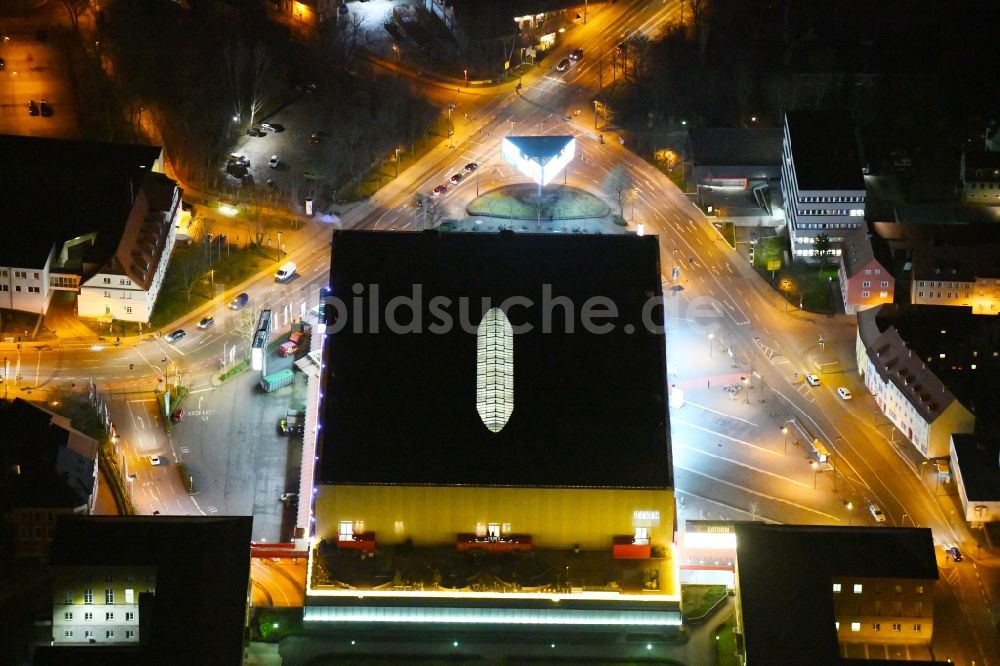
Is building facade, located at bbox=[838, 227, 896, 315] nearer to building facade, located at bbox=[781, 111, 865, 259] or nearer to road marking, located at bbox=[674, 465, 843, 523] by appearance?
building facade, located at bbox=[781, 111, 865, 259]

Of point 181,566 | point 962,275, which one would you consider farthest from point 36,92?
point 962,275

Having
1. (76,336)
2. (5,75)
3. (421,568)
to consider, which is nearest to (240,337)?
(76,336)

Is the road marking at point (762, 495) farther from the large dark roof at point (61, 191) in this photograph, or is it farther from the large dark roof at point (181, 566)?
the large dark roof at point (61, 191)

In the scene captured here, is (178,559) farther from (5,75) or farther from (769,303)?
(5,75)

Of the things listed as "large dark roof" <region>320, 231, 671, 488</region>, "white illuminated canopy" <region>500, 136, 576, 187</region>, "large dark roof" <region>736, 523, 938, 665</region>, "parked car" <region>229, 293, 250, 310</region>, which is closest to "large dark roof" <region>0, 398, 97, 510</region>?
"large dark roof" <region>320, 231, 671, 488</region>

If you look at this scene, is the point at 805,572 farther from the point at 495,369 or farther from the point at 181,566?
the point at 181,566

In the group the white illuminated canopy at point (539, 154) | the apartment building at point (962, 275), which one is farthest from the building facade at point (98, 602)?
the apartment building at point (962, 275)
